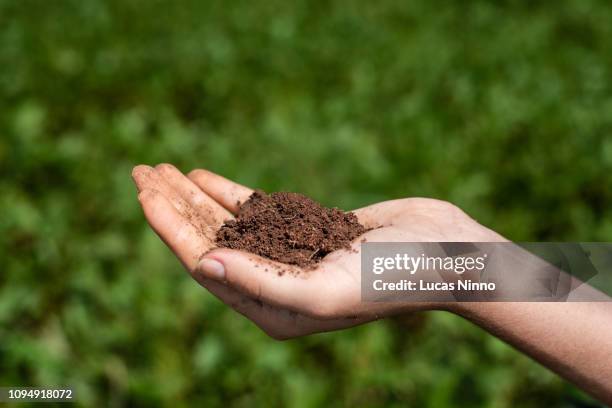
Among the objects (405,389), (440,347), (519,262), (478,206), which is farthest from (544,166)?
(519,262)

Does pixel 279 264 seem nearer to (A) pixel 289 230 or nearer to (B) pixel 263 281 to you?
(B) pixel 263 281

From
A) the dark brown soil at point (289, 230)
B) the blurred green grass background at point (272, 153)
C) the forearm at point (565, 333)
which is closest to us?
the forearm at point (565, 333)

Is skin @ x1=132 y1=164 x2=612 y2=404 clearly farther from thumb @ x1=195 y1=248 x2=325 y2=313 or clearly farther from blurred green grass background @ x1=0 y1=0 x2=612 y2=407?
blurred green grass background @ x1=0 y1=0 x2=612 y2=407

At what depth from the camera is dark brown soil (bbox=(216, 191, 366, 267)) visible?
2.21 meters

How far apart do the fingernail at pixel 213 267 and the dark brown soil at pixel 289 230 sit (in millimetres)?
284

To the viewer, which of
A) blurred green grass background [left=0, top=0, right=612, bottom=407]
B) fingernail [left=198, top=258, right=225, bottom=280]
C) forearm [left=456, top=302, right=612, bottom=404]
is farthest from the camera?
blurred green grass background [left=0, top=0, right=612, bottom=407]

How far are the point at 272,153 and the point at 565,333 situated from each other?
2.95 meters

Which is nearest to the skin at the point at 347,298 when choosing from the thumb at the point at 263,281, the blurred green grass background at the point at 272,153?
the thumb at the point at 263,281

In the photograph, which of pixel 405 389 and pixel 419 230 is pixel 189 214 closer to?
pixel 419 230

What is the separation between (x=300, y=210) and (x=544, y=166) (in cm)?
301

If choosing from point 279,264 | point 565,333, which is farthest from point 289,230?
point 565,333

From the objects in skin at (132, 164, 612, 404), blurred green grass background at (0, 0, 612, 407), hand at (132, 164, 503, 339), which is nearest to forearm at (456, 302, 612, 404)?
skin at (132, 164, 612, 404)

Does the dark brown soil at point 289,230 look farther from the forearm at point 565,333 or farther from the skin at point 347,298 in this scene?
the forearm at point 565,333

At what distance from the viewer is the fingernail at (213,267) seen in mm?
1900
